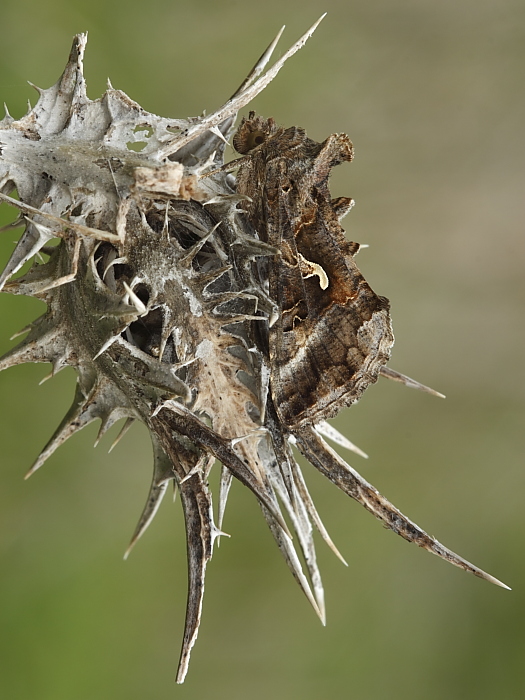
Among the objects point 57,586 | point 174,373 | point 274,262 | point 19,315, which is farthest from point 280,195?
point 57,586

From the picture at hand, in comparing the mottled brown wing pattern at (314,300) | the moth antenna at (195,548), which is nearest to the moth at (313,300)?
the mottled brown wing pattern at (314,300)

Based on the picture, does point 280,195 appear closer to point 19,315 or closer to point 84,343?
point 84,343

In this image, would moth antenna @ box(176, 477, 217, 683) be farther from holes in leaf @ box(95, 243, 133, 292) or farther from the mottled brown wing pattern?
holes in leaf @ box(95, 243, 133, 292)

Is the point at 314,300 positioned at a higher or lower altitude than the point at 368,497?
higher

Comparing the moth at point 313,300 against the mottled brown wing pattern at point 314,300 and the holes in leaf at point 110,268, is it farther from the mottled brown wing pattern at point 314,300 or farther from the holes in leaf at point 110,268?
the holes in leaf at point 110,268

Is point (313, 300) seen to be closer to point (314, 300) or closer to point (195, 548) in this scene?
point (314, 300)

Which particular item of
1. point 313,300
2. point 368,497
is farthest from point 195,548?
point 313,300

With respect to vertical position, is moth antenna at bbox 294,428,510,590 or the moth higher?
the moth

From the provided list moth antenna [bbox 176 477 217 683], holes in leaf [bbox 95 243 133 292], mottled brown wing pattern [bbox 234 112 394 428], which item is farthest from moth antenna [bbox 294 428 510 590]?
holes in leaf [bbox 95 243 133 292]
